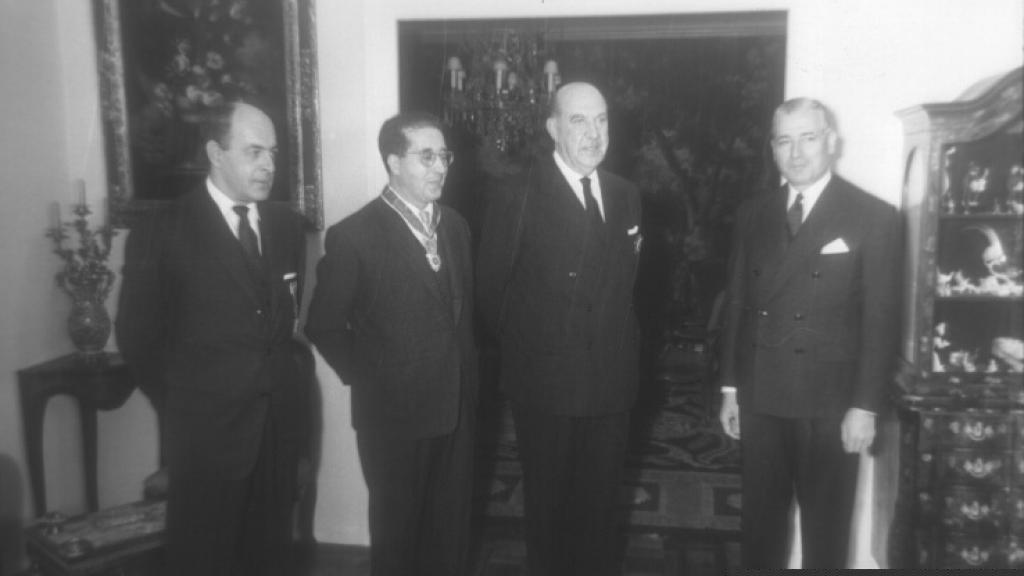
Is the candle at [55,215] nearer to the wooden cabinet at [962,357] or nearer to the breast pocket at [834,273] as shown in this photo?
the breast pocket at [834,273]

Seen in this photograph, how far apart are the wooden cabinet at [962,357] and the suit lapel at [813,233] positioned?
30 cm

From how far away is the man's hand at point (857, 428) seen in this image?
1.94 meters

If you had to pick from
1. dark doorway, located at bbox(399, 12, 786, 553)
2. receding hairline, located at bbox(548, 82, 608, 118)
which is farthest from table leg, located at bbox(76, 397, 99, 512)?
dark doorway, located at bbox(399, 12, 786, 553)

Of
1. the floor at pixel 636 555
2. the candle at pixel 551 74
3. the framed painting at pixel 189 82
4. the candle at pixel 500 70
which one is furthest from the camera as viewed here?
the candle at pixel 551 74

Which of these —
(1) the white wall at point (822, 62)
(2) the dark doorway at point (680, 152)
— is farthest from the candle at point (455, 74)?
(1) the white wall at point (822, 62)

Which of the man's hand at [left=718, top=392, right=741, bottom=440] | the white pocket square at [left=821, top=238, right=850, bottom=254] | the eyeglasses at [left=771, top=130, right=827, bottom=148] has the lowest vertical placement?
the man's hand at [left=718, top=392, right=741, bottom=440]

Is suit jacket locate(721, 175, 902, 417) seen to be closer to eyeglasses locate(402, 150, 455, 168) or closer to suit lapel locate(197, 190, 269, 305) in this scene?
eyeglasses locate(402, 150, 455, 168)

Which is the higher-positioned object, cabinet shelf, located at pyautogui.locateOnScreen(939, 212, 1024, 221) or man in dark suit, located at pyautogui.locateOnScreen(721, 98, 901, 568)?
cabinet shelf, located at pyautogui.locateOnScreen(939, 212, 1024, 221)

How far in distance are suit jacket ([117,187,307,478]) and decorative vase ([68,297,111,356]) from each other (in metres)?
0.77

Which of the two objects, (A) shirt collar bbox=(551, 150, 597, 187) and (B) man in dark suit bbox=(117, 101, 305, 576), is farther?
(A) shirt collar bbox=(551, 150, 597, 187)

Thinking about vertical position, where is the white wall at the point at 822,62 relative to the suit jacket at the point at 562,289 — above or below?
above

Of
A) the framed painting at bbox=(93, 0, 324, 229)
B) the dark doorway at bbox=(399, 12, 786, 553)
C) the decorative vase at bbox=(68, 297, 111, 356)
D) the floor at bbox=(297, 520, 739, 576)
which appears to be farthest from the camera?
the dark doorway at bbox=(399, 12, 786, 553)

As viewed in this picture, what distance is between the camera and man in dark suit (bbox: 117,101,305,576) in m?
1.86

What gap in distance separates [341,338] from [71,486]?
1330 millimetres
